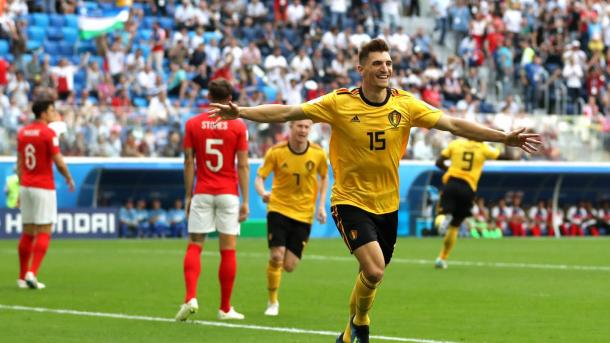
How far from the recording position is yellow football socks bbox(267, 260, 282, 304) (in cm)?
1393

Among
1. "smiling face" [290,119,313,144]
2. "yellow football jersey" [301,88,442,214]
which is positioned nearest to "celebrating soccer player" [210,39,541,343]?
"yellow football jersey" [301,88,442,214]

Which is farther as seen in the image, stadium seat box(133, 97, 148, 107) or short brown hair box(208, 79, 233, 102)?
stadium seat box(133, 97, 148, 107)

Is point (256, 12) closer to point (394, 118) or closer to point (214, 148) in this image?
point (214, 148)

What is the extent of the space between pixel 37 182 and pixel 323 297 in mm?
4171

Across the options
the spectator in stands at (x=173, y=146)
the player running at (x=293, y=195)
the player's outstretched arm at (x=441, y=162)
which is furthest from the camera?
the spectator in stands at (x=173, y=146)

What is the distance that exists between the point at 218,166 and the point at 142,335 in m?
2.23

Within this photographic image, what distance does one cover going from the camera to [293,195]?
14.9 metres

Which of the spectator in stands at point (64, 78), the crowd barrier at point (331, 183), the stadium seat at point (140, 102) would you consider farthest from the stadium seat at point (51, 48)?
the crowd barrier at point (331, 183)

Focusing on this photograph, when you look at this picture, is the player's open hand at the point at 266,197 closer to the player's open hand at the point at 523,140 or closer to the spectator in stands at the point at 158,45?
the player's open hand at the point at 523,140

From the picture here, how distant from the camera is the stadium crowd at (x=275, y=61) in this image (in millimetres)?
31438

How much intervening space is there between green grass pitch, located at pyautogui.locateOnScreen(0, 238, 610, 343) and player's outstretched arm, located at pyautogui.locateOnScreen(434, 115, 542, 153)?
→ 77.0 inches

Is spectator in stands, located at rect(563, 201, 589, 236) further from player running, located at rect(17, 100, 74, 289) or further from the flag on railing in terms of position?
player running, located at rect(17, 100, 74, 289)

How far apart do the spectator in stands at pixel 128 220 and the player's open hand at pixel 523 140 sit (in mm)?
23098

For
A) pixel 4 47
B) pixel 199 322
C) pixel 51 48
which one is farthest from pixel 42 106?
pixel 51 48
